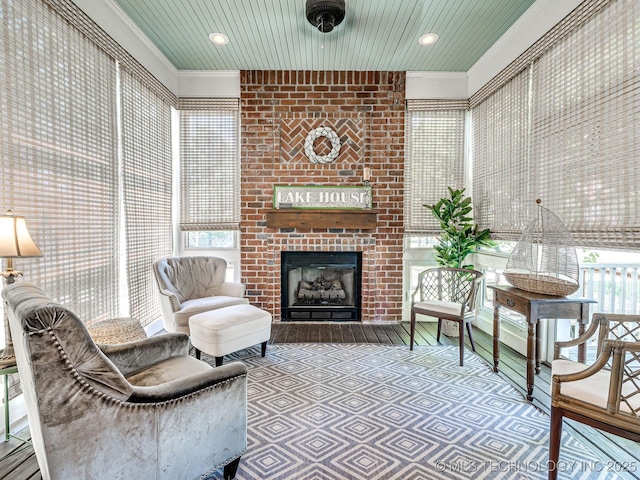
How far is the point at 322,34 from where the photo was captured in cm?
319

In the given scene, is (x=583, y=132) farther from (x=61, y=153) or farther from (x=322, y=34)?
(x=61, y=153)

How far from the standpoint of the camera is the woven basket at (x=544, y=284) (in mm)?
2178

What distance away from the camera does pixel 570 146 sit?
2414 mm

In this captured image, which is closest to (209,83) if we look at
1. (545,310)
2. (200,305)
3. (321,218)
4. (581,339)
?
(321,218)

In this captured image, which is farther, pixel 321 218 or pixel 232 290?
pixel 321 218

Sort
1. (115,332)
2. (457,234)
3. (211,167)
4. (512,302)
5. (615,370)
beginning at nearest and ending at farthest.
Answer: (615,370)
(115,332)
(512,302)
(457,234)
(211,167)

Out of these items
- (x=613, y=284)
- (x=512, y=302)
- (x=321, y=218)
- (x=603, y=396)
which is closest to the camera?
(x=603, y=396)

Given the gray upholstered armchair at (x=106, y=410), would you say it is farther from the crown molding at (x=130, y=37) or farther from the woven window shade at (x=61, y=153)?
the crown molding at (x=130, y=37)

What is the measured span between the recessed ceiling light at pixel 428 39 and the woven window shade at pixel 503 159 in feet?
2.80

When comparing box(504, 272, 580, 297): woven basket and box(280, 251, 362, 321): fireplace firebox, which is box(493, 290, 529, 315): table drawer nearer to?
box(504, 272, 580, 297): woven basket

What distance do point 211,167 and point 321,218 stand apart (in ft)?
5.00

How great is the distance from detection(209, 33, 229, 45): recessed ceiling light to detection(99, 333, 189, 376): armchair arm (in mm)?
2852

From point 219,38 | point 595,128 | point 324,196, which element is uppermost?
point 219,38

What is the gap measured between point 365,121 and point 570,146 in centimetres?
224
